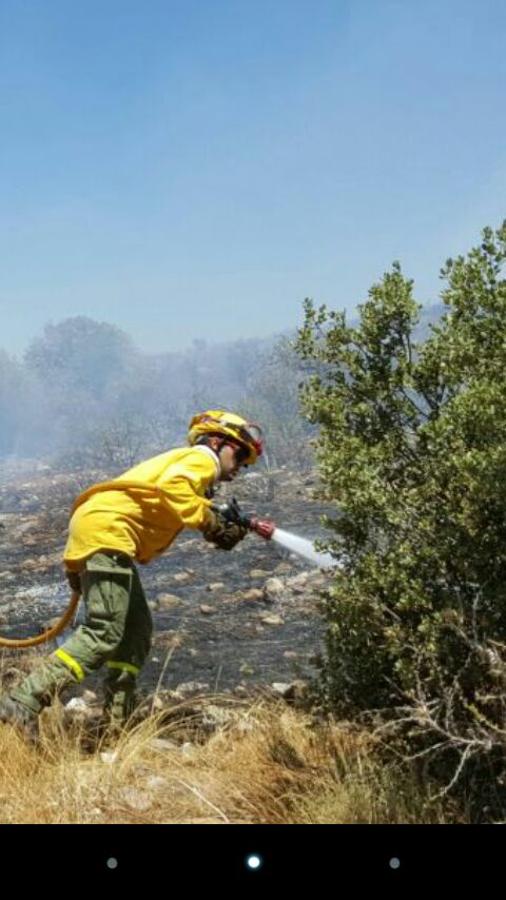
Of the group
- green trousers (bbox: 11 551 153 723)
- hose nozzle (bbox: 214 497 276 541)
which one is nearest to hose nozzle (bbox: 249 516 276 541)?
hose nozzle (bbox: 214 497 276 541)

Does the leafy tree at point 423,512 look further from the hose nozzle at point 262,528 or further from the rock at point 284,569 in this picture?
the rock at point 284,569

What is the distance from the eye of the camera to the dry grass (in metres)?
2.99

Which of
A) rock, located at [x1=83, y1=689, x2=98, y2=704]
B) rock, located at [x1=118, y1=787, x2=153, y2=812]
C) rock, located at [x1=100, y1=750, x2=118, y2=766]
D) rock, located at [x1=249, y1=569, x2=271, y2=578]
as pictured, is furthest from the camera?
rock, located at [x1=249, y1=569, x2=271, y2=578]

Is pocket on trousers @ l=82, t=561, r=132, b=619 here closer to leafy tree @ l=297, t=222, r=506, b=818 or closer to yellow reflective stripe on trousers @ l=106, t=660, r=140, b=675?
yellow reflective stripe on trousers @ l=106, t=660, r=140, b=675

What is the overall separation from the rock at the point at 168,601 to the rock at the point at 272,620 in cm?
128

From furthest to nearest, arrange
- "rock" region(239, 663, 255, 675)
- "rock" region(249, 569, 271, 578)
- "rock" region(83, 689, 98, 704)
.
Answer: "rock" region(249, 569, 271, 578)
"rock" region(239, 663, 255, 675)
"rock" region(83, 689, 98, 704)

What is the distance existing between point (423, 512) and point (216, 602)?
6089 millimetres

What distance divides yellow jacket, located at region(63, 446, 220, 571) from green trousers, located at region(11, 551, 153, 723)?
10cm

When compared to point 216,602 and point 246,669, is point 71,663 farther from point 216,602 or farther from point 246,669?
point 216,602

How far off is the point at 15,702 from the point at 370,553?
1955 mm

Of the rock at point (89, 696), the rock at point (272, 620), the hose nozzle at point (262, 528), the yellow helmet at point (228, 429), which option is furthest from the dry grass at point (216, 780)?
the rock at point (272, 620)

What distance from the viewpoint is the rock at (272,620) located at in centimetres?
796
